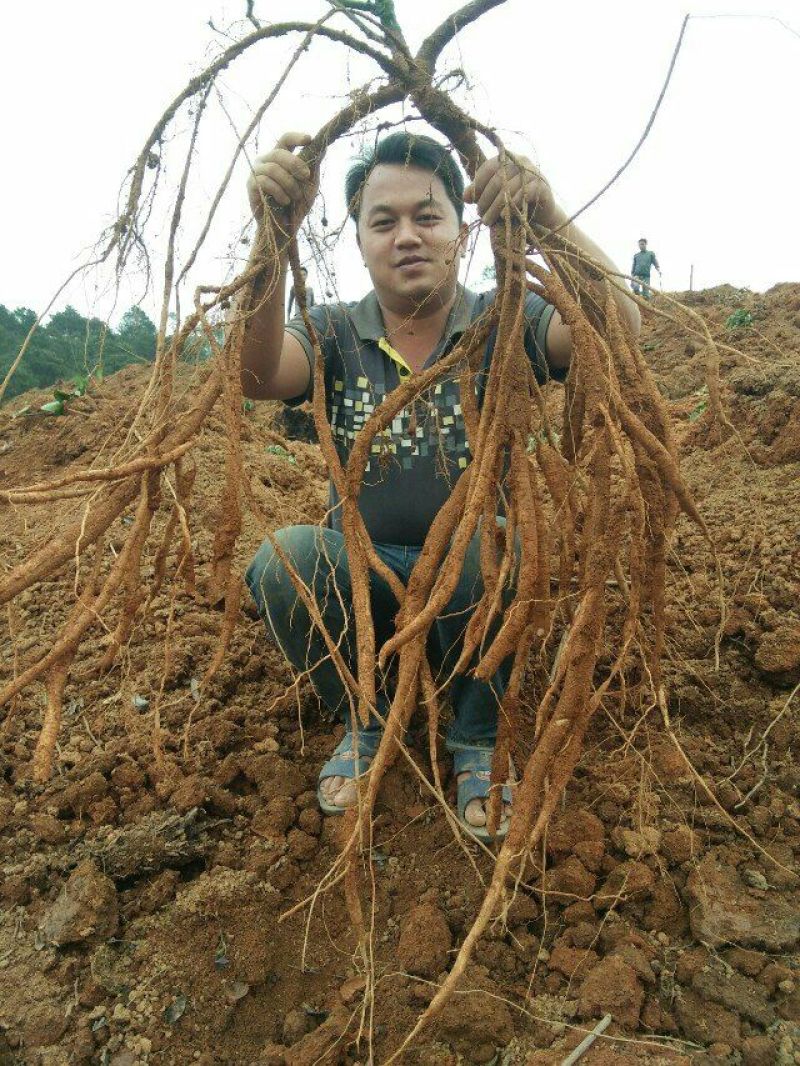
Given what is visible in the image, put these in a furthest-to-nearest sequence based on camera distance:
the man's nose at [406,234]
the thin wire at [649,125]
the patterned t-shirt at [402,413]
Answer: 1. the patterned t-shirt at [402,413]
2. the man's nose at [406,234]
3. the thin wire at [649,125]

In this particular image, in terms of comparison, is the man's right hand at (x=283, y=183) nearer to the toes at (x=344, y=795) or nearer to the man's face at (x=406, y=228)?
the man's face at (x=406, y=228)

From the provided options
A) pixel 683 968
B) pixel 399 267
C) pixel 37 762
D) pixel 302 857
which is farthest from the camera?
pixel 399 267

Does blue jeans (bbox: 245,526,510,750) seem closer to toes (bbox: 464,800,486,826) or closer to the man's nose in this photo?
toes (bbox: 464,800,486,826)

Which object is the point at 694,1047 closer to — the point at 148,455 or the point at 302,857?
the point at 302,857

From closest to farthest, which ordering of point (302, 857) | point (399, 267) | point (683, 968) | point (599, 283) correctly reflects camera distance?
point (683, 968)
point (599, 283)
point (302, 857)
point (399, 267)

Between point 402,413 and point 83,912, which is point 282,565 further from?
point 83,912

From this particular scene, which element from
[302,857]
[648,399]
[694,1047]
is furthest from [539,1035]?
[648,399]

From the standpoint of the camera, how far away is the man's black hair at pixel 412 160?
1.45 m

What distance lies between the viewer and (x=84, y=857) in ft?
4.30

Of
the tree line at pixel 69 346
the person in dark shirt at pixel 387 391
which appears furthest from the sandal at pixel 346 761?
the tree line at pixel 69 346

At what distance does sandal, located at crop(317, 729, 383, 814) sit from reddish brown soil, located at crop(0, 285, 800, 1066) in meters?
0.03

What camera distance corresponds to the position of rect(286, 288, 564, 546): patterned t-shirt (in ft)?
5.08

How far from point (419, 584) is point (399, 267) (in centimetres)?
74

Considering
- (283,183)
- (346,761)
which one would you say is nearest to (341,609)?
(346,761)
